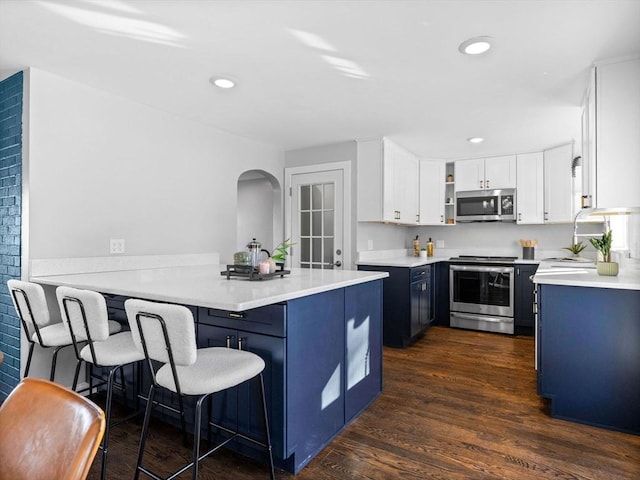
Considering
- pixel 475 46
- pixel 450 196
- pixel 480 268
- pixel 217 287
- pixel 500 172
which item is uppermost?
pixel 475 46

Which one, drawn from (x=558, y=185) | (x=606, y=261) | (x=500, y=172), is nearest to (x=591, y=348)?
(x=606, y=261)

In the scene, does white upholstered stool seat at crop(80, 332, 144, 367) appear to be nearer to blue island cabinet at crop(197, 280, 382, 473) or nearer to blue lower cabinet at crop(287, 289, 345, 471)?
blue island cabinet at crop(197, 280, 382, 473)

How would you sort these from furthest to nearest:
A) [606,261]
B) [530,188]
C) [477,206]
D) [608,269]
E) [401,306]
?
1. [477,206]
2. [530,188]
3. [401,306]
4. [606,261]
5. [608,269]

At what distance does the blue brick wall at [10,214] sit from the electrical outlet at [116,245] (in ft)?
1.88

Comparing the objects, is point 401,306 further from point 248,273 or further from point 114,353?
point 114,353

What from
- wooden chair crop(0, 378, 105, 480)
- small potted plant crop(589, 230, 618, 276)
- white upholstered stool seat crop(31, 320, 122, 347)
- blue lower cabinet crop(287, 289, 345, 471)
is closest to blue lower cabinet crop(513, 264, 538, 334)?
small potted plant crop(589, 230, 618, 276)

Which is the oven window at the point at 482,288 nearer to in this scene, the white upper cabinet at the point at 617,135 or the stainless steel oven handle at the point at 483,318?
the stainless steel oven handle at the point at 483,318

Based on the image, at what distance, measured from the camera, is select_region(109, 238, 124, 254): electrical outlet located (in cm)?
302

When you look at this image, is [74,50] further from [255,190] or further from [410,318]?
[255,190]

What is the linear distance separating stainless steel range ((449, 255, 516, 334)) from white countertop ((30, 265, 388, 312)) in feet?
8.59

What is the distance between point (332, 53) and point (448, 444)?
2.38m

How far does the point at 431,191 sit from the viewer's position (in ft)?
17.5

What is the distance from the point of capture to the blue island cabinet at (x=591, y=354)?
7.47 ft

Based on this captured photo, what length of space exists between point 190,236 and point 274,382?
219 cm
